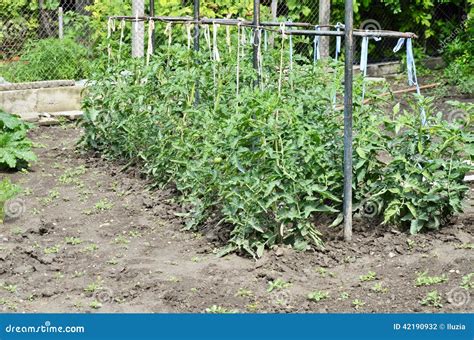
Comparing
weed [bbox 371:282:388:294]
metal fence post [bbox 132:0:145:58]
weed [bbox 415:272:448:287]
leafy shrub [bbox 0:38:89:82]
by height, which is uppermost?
metal fence post [bbox 132:0:145:58]

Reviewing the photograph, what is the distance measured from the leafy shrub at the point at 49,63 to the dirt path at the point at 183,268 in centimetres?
438

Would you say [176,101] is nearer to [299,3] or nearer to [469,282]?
[469,282]

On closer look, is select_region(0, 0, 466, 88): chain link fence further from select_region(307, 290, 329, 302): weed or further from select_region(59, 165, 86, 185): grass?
select_region(307, 290, 329, 302): weed

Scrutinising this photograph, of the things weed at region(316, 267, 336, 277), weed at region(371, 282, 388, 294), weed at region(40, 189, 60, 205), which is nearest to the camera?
weed at region(371, 282, 388, 294)

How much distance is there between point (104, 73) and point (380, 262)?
13.0ft

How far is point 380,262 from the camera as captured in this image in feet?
21.2

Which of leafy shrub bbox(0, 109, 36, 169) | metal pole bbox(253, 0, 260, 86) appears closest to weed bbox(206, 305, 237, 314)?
metal pole bbox(253, 0, 260, 86)

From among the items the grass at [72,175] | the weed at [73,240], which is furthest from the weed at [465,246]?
the grass at [72,175]

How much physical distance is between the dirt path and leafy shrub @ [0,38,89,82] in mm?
4380

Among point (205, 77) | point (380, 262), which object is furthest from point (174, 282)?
point (205, 77)

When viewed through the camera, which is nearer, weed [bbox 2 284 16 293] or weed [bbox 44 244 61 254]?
weed [bbox 2 284 16 293]

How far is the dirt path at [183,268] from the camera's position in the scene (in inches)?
232

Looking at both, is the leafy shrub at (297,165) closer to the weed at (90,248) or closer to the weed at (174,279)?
the weed at (174,279)

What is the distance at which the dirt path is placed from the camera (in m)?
5.89
